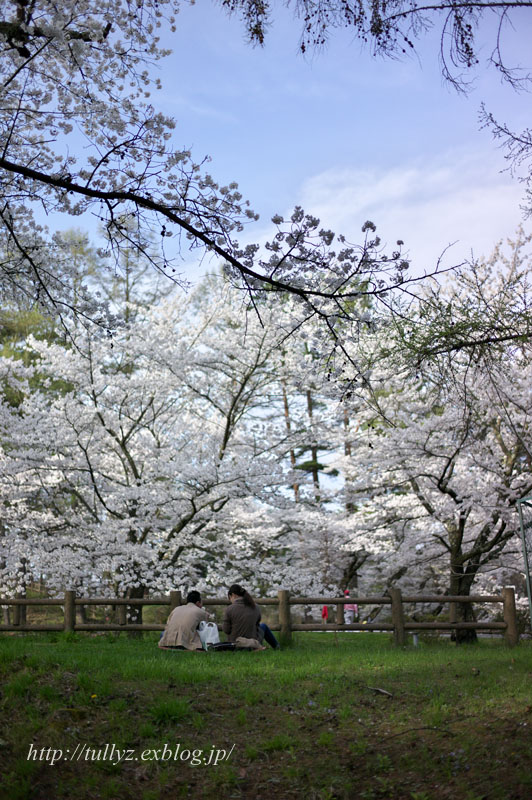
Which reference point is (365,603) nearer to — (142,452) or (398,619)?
(398,619)

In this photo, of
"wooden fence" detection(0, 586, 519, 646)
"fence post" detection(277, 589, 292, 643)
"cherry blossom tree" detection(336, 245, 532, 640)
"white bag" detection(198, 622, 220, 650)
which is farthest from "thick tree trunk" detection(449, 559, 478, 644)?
"white bag" detection(198, 622, 220, 650)

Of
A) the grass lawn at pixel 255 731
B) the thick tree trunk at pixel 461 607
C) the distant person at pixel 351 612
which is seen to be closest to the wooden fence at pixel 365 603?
the thick tree trunk at pixel 461 607

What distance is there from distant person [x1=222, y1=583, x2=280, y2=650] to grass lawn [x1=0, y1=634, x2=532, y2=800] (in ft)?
6.29

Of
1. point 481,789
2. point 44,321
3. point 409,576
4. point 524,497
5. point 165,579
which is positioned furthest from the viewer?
point 44,321

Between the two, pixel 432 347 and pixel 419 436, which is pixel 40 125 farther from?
pixel 419 436

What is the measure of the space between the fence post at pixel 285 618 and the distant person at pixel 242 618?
3.81 ft

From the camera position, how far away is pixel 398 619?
1066 centimetres

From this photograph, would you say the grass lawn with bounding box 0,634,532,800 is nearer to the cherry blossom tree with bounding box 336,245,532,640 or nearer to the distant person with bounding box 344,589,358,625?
the cherry blossom tree with bounding box 336,245,532,640

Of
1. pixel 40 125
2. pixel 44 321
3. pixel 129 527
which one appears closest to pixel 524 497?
pixel 129 527

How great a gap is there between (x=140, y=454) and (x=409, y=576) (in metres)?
9.34

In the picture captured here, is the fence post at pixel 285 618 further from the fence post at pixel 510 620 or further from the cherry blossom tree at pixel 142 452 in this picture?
the fence post at pixel 510 620

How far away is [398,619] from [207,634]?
3361mm

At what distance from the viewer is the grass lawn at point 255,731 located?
4.48 m

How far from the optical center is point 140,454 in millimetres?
15312
